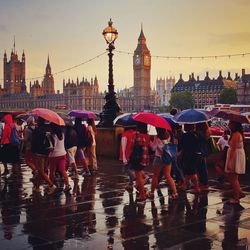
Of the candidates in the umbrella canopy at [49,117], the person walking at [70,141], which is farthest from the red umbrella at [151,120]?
the person walking at [70,141]

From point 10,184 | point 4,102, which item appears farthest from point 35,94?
point 10,184

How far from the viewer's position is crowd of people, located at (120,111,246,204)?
8023 millimetres

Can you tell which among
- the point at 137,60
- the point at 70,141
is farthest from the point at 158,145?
the point at 137,60

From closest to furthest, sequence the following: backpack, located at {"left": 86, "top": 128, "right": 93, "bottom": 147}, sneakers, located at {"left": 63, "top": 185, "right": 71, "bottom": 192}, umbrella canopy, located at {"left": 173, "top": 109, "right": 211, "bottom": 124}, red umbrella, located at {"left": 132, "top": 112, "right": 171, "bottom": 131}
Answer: red umbrella, located at {"left": 132, "top": 112, "right": 171, "bottom": 131}
umbrella canopy, located at {"left": 173, "top": 109, "right": 211, "bottom": 124}
sneakers, located at {"left": 63, "top": 185, "right": 71, "bottom": 192}
backpack, located at {"left": 86, "top": 128, "right": 93, "bottom": 147}

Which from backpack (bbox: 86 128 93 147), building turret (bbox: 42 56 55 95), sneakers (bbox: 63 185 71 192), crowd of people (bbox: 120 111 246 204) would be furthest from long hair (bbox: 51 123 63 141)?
building turret (bbox: 42 56 55 95)

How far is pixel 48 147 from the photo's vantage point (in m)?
8.94

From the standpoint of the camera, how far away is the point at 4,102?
188750 millimetres

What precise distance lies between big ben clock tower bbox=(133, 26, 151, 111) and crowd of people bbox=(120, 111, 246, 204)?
553 ft

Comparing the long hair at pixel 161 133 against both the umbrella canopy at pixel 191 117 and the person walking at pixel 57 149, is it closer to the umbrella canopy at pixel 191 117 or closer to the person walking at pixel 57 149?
the umbrella canopy at pixel 191 117

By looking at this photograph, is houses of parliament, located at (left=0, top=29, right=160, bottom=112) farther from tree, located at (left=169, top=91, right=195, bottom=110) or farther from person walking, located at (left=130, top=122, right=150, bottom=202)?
person walking, located at (left=130, top=122, right=150, bottom=202)

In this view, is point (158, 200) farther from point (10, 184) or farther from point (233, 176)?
point (10, 184)

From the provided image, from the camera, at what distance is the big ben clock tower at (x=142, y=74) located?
177m

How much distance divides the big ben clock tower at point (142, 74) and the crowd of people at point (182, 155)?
169m

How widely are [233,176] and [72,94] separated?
163049 mm
